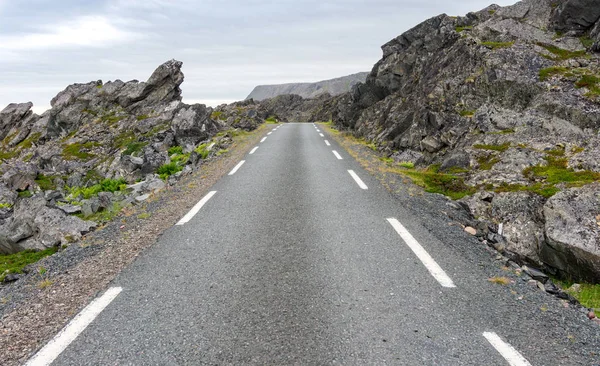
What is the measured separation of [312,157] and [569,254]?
12.1 m

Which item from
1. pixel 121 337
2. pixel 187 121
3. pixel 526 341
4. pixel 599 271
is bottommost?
pixel 599 271

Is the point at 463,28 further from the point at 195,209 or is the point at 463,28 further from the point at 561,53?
the point at 195,209

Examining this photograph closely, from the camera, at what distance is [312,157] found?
18.0m

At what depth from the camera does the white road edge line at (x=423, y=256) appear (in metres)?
5.40

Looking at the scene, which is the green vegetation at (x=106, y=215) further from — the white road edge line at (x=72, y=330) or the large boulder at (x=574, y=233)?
the large boulder at (x=574, y=233)

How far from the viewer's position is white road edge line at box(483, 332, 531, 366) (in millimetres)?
3604

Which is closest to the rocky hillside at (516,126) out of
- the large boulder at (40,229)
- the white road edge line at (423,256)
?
the white road edge line at (423,256)

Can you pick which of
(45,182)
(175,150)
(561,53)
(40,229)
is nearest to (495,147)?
(561,53)

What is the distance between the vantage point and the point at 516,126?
44.5ft

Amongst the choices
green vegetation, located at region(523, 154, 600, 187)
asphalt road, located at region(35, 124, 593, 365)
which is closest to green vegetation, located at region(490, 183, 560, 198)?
green vegetation, located at region(523, 154, 600, 187)

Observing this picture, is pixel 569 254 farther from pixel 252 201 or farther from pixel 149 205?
pixel 149 205

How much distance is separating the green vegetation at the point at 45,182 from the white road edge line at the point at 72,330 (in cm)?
2580

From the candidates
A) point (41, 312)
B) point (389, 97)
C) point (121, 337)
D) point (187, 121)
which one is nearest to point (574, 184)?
point (121, 337)

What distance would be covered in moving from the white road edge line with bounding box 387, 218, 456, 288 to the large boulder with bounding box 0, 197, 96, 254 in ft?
25.4
